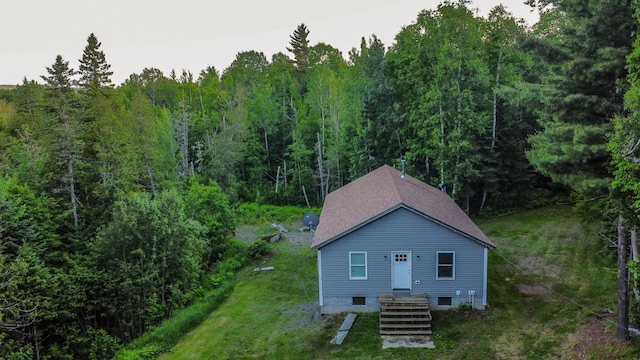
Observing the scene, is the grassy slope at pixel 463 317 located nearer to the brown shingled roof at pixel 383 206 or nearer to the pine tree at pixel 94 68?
the brown shingled roof at pixel 383 206

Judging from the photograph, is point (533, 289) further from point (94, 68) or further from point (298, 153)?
point (94, 68)

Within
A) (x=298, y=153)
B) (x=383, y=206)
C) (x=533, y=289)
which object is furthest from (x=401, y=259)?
(x=298, y=153)

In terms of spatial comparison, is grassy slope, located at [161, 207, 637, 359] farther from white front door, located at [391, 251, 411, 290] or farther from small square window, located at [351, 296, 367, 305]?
white front door, located at [391, 251, 411, 290]

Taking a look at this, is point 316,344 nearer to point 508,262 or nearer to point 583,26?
point 508,262

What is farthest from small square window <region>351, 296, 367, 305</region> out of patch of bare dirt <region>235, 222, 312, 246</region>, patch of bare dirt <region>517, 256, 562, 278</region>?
patch of bare dirt <region>235, 222, 312, 246</region>

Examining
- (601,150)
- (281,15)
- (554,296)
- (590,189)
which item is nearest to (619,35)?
(601,150)
